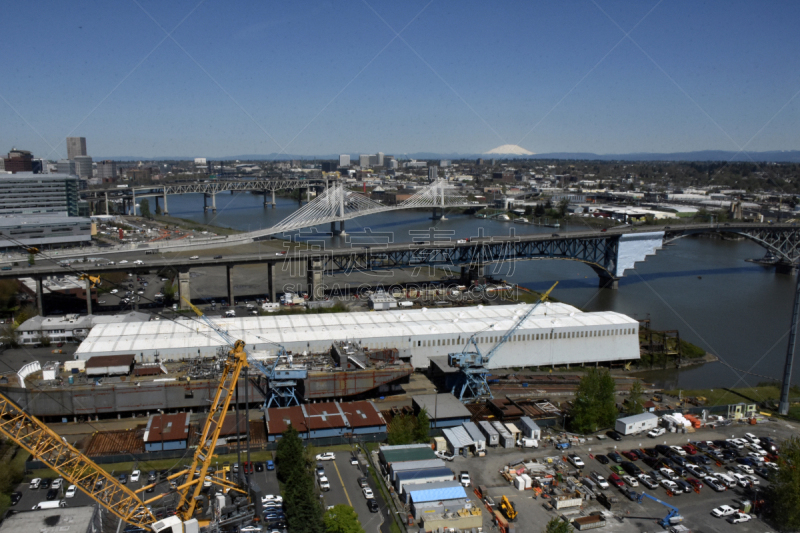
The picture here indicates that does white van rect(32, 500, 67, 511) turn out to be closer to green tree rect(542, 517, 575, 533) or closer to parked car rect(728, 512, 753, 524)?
green tree rect(542, 517, 575, 533)

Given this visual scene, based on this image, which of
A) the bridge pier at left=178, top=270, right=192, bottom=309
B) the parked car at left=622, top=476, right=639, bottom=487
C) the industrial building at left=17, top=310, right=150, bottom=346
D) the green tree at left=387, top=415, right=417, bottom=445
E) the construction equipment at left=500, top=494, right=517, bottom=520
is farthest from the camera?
the bridge pier at left=178, top=270, right=192, bottom=309

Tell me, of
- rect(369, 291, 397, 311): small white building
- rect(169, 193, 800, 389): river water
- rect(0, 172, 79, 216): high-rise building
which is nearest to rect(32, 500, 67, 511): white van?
rect(369, 291, 397, 311): small white building

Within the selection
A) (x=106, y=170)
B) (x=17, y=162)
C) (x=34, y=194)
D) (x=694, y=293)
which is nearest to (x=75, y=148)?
(x=106, y=170)

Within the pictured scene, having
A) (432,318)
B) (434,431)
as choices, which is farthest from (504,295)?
(434,431)

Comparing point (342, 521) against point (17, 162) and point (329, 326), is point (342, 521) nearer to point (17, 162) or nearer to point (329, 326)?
point (329, 326)

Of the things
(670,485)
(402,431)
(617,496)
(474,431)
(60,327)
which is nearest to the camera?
(617,496)

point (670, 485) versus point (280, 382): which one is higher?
point (280, 382)

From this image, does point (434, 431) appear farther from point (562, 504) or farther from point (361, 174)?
point (361, 174)
